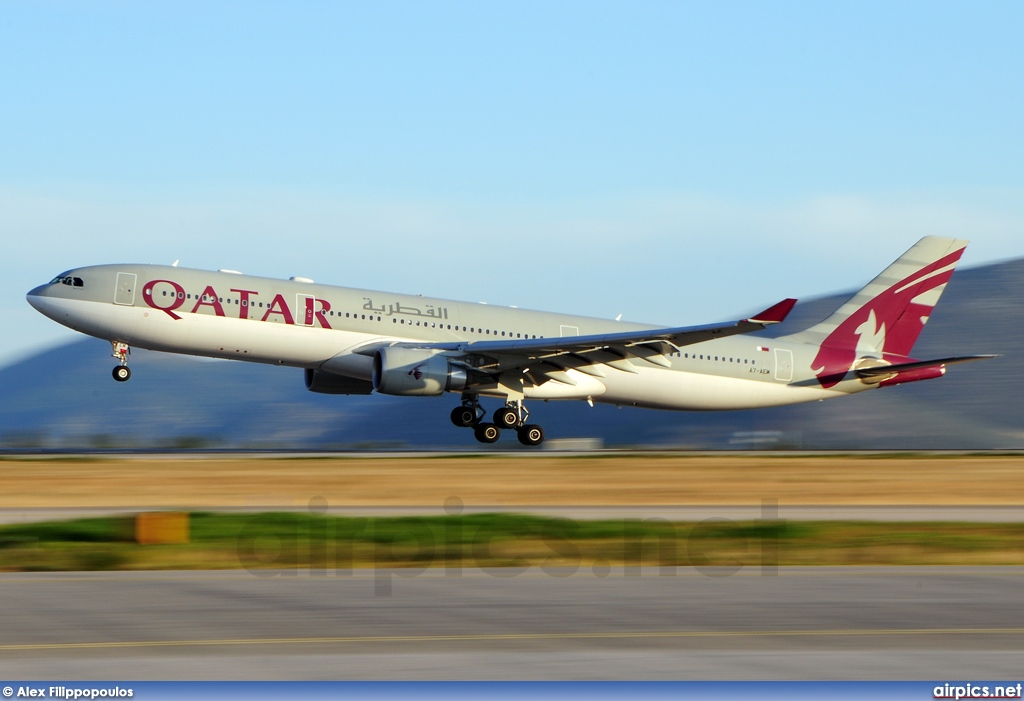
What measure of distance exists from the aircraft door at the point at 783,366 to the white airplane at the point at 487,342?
0.11ft

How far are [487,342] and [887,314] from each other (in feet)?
50.1

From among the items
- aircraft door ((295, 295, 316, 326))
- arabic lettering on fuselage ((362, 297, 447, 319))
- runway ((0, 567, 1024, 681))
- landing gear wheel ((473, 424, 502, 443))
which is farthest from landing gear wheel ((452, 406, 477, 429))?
runway ((0, 567, 1024, 681))

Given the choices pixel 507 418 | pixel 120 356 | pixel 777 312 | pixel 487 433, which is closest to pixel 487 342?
pixel 507 418

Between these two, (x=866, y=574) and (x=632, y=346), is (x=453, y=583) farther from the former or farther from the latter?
(x=632, y=346)

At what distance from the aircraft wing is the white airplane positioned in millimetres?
60

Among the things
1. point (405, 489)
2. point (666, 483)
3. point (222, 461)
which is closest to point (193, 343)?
point (222, 461)

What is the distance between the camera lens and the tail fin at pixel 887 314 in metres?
43.9

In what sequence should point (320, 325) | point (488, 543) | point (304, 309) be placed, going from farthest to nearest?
point (320, 325)
point (304, 309)
point (488, 543)

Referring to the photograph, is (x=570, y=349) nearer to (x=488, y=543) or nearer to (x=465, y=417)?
(x=465, y=417)

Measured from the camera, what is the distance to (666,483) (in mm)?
30453

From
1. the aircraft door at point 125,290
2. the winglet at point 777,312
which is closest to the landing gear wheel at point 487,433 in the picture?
the winglet at point 777,312

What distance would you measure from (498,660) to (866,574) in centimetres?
729

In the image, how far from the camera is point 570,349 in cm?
3759

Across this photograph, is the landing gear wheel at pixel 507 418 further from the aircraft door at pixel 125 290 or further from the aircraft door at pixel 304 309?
the aircraft door at pixel 125 290
